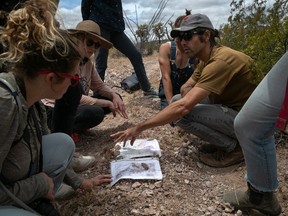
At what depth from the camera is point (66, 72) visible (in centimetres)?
171

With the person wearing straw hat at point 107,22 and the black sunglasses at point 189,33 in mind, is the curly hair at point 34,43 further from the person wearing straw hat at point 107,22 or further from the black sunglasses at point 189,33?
the person wearing straw hat at point 107,22

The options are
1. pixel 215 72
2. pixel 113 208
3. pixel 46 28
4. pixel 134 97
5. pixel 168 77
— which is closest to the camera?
pixel 46 28

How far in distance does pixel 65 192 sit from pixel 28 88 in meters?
0.97

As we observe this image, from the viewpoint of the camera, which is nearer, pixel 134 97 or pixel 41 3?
pixel 41 3

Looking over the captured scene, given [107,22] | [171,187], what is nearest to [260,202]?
[171,187]

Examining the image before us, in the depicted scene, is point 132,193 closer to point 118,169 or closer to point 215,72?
point 118,169

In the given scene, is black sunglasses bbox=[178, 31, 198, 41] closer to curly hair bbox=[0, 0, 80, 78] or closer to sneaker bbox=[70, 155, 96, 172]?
sneaker bbox=[70, 155, 96, 172]

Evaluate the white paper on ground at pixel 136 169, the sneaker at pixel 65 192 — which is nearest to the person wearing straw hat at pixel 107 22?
the white paper on ground at pixel 136 169

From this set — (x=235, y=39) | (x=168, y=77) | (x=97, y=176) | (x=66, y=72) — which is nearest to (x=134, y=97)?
(x=168, y=77)

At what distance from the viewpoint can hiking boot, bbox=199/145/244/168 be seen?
2.97 m

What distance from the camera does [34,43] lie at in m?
1.58

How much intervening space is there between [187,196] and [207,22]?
1402 millimetres

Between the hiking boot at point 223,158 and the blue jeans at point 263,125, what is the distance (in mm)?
790

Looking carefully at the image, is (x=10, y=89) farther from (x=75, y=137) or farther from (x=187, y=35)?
(x=75, y=137)
